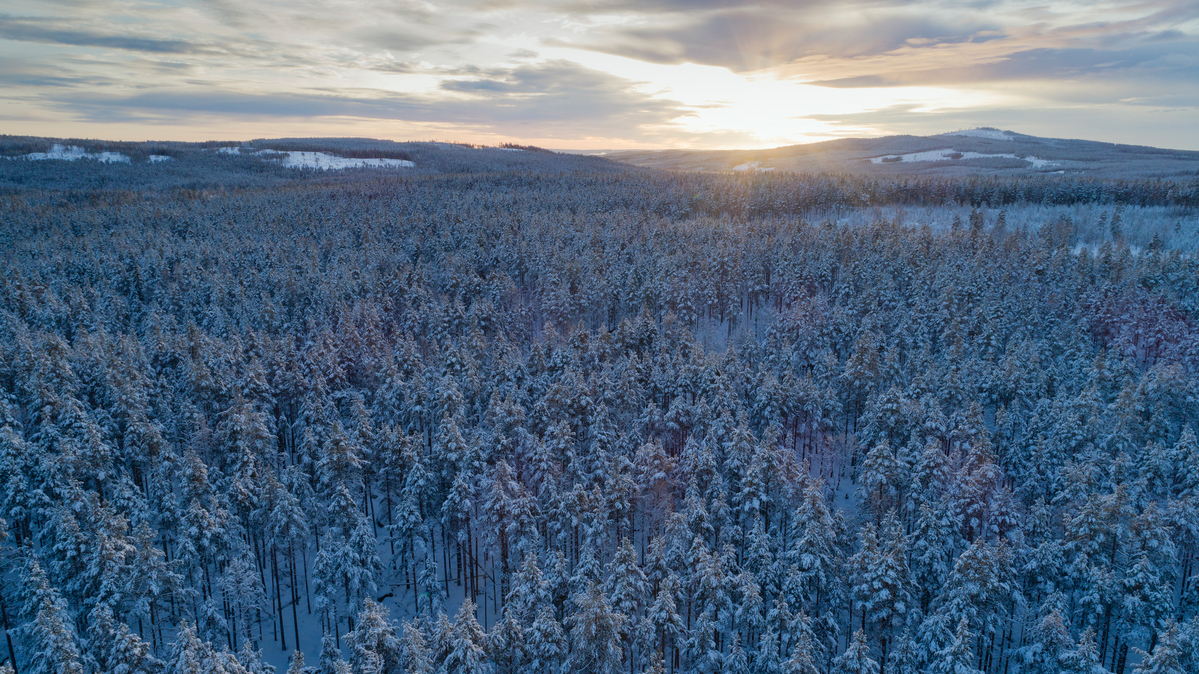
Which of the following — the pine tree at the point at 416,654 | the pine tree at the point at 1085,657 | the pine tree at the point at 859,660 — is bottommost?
the pine tree at the point at 859,660

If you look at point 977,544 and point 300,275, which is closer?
point 977,544

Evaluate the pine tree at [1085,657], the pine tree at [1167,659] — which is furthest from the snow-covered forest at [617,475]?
the pine tree at [1167,659]

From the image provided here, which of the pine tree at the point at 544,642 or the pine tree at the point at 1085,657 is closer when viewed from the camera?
the pine tree at the point at 1085,657

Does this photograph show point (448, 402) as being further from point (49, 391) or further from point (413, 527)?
point (49, 391)

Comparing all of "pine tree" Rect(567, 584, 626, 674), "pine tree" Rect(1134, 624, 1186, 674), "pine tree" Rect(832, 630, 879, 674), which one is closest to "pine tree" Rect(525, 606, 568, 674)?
"pine tree" Rect(567, 584, 626, 674)

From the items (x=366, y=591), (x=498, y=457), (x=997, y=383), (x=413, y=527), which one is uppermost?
(x=997, y=383)

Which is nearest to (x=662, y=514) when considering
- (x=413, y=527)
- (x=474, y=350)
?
(x=413, y=527)

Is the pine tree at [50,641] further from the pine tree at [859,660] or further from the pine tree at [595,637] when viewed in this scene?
the pine tree at [859,660]

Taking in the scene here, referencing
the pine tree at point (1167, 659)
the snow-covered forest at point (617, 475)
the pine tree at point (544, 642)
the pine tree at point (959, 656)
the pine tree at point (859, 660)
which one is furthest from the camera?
the snow-covered forest at point (617, 475)
